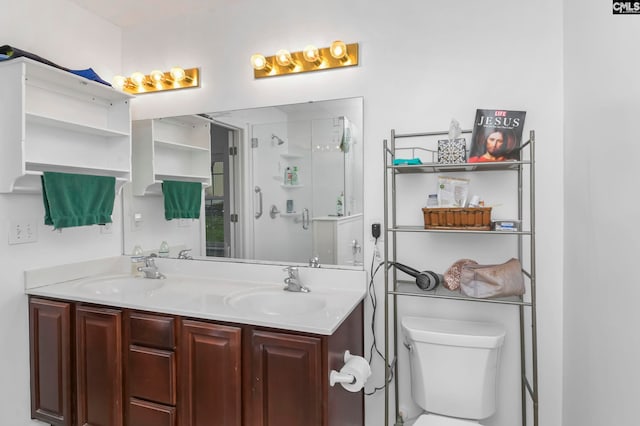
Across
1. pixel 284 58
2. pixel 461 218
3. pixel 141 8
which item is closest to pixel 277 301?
pixel 461 218

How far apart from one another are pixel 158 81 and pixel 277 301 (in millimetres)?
1588

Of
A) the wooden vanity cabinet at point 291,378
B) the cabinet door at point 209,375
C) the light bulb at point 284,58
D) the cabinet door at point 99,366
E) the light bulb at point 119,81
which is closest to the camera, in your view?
the wooden vanity cabinet at point 291,378

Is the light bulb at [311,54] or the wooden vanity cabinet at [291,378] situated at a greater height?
the light bulb at [311,54]

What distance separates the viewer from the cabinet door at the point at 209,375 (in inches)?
59.3

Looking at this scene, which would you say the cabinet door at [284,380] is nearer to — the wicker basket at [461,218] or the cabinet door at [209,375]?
the cabinet door at [209,375]

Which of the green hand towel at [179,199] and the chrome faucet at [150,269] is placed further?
the green hand towel at [179,199]

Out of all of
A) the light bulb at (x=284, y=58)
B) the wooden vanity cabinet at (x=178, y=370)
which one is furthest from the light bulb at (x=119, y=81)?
the wooden vanity cabinet at (x=178, y=370)

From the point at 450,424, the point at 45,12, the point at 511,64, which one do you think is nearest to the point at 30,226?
the point at 45,12

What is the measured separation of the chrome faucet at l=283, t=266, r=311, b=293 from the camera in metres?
1.91

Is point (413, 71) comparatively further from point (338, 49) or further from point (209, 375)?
point (209, 375)

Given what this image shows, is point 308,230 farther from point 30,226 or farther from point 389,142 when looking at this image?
point 30,226

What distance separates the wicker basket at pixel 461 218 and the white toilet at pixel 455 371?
18.5 inches

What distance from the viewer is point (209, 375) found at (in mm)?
1545

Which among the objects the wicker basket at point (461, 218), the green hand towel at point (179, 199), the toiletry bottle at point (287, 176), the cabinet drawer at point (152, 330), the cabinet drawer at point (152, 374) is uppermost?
the toiletry bottle at point (287, 176)
